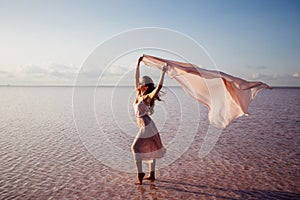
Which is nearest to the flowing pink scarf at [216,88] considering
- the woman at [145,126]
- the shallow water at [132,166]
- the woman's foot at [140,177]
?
the woman at [145,126]

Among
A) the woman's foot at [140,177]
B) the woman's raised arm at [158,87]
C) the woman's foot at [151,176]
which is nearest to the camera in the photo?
the woman's raised arm at [158,87]

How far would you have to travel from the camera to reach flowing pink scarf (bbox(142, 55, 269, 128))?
6.32m

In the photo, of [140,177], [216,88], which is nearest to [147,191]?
[140,177]

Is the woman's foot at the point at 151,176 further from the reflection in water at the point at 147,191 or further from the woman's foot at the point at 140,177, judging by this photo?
the woman's foot at the point at 140,177

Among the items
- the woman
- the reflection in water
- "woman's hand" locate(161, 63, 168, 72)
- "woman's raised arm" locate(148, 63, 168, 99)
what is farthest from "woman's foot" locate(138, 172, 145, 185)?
"woman's hand" locate(161, 63, 168, 72)

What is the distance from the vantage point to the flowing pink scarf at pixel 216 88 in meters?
6.32

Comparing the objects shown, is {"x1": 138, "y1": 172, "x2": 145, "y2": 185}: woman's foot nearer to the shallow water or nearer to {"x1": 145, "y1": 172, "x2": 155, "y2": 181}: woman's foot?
the shallow water

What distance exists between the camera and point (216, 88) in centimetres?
693

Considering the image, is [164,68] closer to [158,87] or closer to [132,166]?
[158,87]

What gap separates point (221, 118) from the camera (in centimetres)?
714

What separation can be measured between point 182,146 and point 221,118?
4.25m

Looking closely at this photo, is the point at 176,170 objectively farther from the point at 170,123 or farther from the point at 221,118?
the point at 170,123

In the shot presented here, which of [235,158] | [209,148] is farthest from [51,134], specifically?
[235,158]

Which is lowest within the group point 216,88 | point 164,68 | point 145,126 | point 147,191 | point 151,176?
point 147,191
